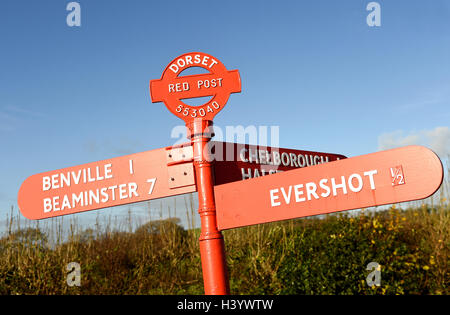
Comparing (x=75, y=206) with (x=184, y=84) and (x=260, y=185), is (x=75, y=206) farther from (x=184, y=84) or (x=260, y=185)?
(x=260, y=185)

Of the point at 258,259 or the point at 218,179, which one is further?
the point at 258,259

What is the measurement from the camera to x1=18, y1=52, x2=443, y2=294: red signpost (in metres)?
2.10

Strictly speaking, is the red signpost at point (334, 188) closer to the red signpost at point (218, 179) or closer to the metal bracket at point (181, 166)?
the red signpost at point (218, 179)

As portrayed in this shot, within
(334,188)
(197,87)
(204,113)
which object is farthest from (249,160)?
(334,188)

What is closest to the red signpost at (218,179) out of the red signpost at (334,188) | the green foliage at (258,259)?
the red signpost at (334,188)

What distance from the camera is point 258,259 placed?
24.3 feet

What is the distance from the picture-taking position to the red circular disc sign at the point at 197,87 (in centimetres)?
266

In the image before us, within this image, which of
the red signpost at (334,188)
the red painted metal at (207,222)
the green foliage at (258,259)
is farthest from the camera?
the green foliage at (258,259)

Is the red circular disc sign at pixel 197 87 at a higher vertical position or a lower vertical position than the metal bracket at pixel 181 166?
higher

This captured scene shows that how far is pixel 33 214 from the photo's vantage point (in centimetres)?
294

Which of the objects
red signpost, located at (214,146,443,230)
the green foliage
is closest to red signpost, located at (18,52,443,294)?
red signpost, located at (214,146,443,230)

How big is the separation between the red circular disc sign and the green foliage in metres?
3.82

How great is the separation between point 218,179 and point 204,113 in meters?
→ 0.42

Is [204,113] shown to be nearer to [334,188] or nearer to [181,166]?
[181,166]
